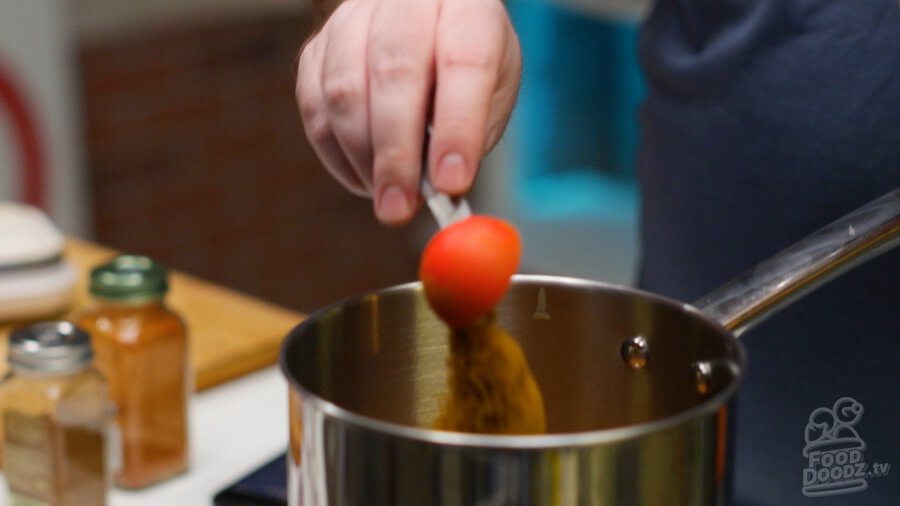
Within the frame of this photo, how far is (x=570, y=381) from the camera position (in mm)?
625

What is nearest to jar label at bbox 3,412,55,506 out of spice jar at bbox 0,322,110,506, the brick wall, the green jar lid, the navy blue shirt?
spice jar at bbox 0,322,110,506

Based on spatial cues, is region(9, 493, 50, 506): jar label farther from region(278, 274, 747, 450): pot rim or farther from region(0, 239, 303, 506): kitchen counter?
region(278, 274, 747, 450): pot rim

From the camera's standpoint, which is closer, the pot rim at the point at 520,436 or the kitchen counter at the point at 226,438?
the pot rim at the point at 520,436

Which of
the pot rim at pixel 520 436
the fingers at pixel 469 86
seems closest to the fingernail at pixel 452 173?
Result: the fingers at pixel 469 86

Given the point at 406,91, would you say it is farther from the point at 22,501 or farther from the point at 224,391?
the point at 224,391

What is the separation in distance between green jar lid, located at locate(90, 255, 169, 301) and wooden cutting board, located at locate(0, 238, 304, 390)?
15cm

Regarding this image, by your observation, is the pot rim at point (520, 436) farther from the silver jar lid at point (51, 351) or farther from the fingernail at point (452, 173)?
the silver jar lid at point (51, 351)

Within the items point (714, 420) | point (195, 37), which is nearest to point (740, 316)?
point (714, 420)

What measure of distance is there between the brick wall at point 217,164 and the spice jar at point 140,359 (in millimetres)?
1624

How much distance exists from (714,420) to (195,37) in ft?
7.23

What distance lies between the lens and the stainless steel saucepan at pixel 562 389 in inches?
17.6

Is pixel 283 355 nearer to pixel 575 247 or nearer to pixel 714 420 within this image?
pixel 714 420

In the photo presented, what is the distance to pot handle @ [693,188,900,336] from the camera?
0.55 m

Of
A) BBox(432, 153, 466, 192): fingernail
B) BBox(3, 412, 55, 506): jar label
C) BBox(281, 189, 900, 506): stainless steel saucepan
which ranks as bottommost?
BBox(3, 412, 55, 506): jar label
